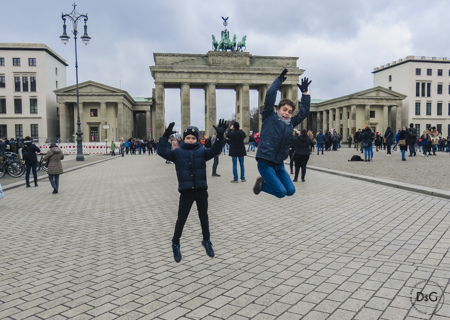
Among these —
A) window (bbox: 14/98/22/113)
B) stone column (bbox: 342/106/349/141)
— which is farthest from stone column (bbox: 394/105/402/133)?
window (bbox: 14/98/22/113)

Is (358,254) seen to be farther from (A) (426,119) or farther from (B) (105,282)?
(A) (426,119)

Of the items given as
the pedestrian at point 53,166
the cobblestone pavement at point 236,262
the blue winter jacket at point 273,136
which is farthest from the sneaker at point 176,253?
the pedestrian at point 53,166

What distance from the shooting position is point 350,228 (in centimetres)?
671

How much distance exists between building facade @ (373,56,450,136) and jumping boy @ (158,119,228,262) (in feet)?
267

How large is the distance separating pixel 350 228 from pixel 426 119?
8225cm

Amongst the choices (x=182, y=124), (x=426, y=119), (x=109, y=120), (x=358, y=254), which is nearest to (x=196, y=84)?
(x=182, y=124)

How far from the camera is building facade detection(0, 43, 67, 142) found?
219ft

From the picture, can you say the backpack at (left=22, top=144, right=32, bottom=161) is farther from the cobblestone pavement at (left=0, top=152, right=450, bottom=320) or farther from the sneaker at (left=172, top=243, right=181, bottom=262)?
the sneaker at (left=172, top=243, right=181, bottom=262)

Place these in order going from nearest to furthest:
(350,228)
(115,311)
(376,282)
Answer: (115,311) → (376,282) → (350,228)

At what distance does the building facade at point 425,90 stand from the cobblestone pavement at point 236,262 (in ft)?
250

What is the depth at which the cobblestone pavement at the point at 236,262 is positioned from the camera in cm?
362

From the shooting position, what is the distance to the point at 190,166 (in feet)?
16.5

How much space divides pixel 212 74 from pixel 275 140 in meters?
66.2

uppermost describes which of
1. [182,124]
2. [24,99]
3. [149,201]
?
[24,99]
